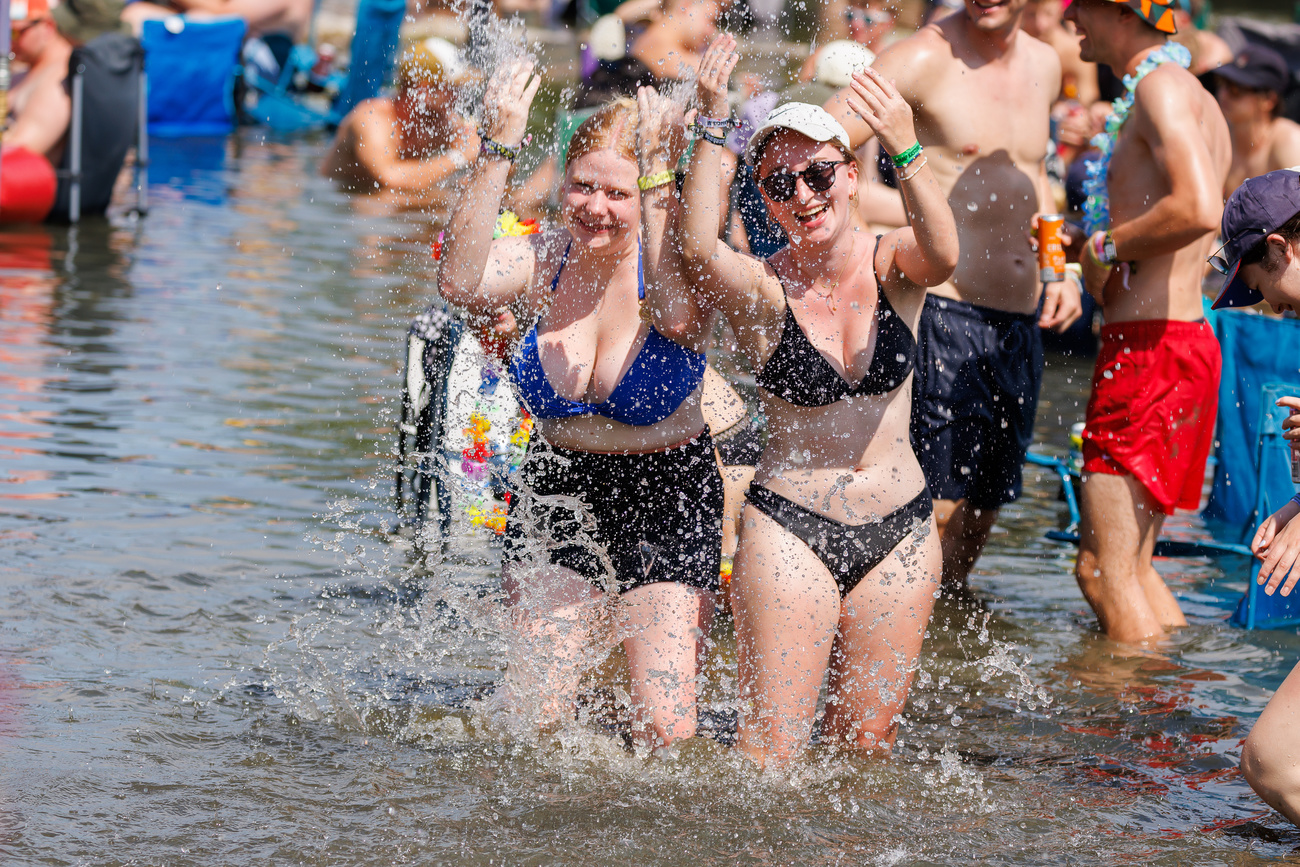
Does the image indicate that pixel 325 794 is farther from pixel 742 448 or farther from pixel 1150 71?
pixel 1150 71

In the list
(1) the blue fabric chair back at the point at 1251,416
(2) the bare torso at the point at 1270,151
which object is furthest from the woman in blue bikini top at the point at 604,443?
(2) the bare torso at the point at 1270,151

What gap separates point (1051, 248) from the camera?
199 inches

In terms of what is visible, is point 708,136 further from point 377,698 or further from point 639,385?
point 377,698

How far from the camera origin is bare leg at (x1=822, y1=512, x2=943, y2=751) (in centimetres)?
378

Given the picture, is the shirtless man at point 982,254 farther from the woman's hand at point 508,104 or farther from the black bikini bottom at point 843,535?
the woman's hand at point 508,104

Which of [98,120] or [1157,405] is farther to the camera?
[98,120]

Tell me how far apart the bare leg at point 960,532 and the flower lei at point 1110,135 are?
1094 mm

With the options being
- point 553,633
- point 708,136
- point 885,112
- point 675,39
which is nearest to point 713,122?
point 708,136

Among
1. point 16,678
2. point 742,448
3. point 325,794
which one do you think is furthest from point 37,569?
point 742,448

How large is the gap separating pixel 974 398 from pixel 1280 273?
5.47 feet

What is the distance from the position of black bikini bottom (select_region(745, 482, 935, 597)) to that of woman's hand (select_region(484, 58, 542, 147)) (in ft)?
3.78

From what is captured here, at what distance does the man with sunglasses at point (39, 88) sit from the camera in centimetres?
1172

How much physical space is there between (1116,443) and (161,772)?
10.6 ft

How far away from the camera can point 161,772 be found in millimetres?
3859
